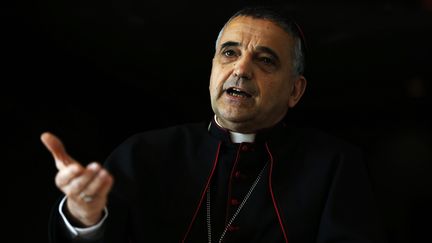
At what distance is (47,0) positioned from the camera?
2354mm

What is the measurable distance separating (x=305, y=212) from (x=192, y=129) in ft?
1.88

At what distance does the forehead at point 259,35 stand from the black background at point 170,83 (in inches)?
21.1

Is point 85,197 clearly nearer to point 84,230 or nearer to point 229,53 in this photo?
point 84,230

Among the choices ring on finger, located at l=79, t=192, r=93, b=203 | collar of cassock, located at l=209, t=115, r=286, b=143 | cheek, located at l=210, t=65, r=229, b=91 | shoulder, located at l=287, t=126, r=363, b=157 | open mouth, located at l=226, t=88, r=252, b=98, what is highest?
cheek, located at l=210, t=65, r=229, b=91

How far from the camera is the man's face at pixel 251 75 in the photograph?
6.25 ft

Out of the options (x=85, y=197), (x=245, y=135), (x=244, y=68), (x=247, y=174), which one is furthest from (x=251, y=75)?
(x=85, y=197)

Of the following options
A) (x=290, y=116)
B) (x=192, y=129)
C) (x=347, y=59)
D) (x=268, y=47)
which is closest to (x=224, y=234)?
(x=192, y=129)

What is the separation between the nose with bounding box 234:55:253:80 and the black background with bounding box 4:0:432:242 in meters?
0.66

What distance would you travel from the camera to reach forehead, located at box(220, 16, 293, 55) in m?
1.97

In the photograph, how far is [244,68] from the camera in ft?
6.24

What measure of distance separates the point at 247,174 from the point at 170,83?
0.85 meters

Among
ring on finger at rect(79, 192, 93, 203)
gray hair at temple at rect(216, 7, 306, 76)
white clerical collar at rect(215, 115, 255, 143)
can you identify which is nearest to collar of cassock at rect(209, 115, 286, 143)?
white clerical collar at rect(215, 115, 255, 143)

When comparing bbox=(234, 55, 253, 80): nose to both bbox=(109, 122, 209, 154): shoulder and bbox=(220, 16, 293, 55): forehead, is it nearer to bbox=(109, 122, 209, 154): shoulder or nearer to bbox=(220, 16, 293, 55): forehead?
bbox=(220, 16, 293, 55): forehead

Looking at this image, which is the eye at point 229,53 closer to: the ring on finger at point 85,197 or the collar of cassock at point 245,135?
the collar of cassock at point 245,135
